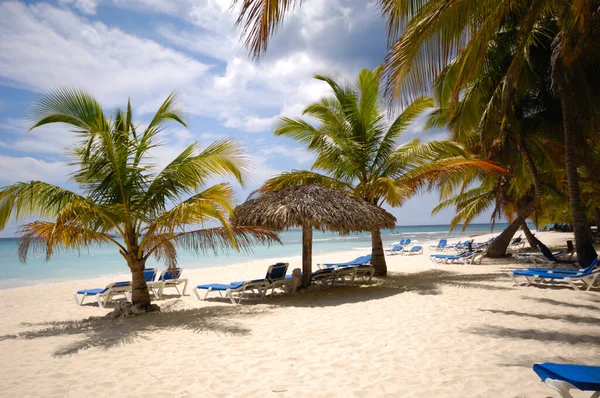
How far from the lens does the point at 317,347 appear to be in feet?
13.6

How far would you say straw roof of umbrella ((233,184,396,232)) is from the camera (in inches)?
294

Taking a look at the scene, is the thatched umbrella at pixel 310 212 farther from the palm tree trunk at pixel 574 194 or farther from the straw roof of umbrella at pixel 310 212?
→ the palm tree trunk at pixel 574 194

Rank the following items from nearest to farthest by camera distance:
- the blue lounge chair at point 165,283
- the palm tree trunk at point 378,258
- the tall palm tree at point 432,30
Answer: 1. the tall palm tree at point 432,30
2. the blue lounge chair at point 165,283
3. the palm tree trunk at point 378,258

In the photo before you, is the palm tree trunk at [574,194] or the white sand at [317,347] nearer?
the white sand at [317,347]

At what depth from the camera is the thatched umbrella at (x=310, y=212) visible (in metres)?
7.47

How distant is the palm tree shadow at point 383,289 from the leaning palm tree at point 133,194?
5.22 ft

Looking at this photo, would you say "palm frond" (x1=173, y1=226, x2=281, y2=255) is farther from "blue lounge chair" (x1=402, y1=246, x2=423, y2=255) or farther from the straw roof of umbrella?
"blue lounge chair" (x1=402, y1=246, x2=423, y2=255)

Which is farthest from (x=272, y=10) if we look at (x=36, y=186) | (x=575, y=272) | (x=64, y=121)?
(x=575, y=272)

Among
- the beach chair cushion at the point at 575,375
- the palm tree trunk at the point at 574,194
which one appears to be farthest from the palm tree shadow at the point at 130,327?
the palm tree trunk at the point at 574,194

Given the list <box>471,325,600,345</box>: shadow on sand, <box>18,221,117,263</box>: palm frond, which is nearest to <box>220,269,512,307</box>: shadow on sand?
<box>471,325,600,345</box>: shadow on sand

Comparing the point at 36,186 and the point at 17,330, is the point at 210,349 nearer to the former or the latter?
the point at 36,186

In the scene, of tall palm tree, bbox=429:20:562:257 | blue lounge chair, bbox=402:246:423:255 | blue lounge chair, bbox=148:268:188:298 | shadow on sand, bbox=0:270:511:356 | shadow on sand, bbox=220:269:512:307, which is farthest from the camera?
blue lounge chair, bbox=402:246:423:255

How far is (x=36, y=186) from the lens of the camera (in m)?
5.14

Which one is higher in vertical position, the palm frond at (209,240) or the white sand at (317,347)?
the palm frond at (209,240)
